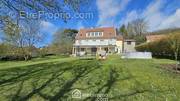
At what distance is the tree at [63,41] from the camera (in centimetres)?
6119

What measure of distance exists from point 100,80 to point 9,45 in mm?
31686

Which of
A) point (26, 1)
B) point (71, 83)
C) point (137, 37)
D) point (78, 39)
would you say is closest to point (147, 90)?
point (71, 83)

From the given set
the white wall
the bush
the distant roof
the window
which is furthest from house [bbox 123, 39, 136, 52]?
the bush

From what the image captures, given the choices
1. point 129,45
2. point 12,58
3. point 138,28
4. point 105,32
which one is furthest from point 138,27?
point 12,58

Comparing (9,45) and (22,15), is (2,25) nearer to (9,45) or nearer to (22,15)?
(22,15)

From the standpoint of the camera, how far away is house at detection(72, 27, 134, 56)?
5704cm

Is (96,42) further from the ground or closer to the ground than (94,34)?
closer to the ground

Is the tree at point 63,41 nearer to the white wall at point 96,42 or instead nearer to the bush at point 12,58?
the white wall at point 96,42

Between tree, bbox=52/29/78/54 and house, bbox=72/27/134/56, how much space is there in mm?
2923

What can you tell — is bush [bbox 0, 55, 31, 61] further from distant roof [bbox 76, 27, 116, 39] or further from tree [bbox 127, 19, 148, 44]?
tree [bbox 127, 19, 148, 44]

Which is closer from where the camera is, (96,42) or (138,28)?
(96,42)

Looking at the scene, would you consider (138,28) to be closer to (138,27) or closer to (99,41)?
(138,27)

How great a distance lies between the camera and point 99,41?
5828cm

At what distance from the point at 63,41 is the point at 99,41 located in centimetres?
1401
